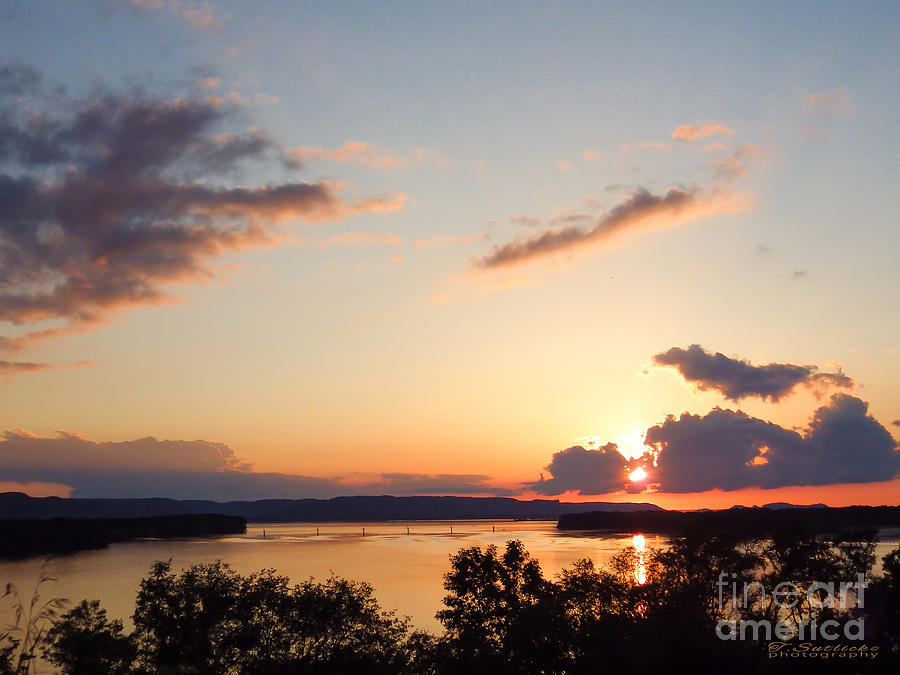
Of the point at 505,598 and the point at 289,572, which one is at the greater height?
the point at 505,598

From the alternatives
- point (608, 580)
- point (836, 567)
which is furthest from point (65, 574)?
point (836, 567)

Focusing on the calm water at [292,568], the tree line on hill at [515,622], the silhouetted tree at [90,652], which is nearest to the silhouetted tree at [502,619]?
the tree line on hill at [515,622]

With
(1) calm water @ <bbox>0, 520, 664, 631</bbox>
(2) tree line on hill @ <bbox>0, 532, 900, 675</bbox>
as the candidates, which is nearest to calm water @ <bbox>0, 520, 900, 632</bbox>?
(1) calm water @ <bbox>0, 520, 664, 631</bbox>

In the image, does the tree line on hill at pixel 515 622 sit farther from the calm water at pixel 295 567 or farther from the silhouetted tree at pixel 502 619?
the calm water at pixel 295 567

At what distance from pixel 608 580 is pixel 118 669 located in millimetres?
27262

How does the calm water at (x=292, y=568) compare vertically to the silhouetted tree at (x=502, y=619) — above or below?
below

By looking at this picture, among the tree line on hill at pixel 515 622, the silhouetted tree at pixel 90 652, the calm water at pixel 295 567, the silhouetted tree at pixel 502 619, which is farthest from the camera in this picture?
the calm water at pixel 295 567

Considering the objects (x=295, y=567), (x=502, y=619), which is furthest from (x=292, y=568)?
(x=502, y=619)

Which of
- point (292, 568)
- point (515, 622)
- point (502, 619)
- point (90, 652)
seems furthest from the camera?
point (292, 568)

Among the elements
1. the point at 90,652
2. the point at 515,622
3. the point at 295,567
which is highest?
the point at 515,622

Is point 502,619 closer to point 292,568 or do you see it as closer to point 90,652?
point 90,652

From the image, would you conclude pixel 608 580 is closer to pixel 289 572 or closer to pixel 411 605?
pixel 411 605

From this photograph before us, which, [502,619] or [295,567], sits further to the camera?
[295,567]

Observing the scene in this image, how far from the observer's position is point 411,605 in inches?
3433
